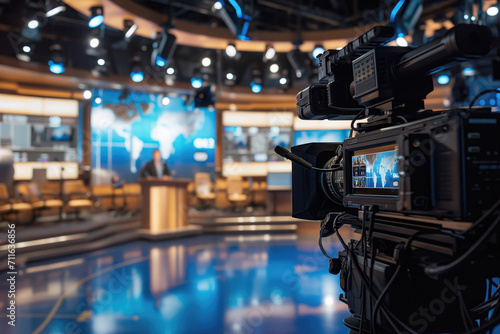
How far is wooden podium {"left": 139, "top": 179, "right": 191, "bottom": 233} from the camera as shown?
6.05 metres

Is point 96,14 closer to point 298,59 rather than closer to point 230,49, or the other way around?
point 230,49

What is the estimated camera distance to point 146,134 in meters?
9.23

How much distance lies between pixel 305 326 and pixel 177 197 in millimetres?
4254

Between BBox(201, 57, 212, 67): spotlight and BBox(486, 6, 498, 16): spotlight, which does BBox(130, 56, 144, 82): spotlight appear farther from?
BBox(486, 6, 498, 16): spotlight

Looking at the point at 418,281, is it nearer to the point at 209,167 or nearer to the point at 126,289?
the point at 126,289

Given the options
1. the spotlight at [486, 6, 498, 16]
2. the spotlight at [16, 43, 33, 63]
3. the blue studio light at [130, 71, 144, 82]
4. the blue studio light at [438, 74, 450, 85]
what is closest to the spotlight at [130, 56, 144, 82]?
the blue studio light at [130, 71, 144, 82]

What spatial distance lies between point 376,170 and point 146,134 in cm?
885

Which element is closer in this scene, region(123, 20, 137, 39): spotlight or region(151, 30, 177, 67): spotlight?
region(123, 20, 137, 39): spotlight

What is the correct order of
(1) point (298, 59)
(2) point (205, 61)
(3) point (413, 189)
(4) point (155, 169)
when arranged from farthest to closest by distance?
(2) point (205, 61) < (4) point (155, 169) < (1) point (298, 59) < (3) point (413, 189)

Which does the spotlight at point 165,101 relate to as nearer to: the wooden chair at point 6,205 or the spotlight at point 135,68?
the spotlight at point 135,68

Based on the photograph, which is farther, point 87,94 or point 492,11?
point 87,94

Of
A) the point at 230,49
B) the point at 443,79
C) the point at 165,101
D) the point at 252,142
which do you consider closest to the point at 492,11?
the point at 443,79

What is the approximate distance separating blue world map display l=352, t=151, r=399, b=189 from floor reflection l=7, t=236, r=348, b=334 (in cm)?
172

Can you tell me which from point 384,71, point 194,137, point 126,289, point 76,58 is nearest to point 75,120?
point 76,58
